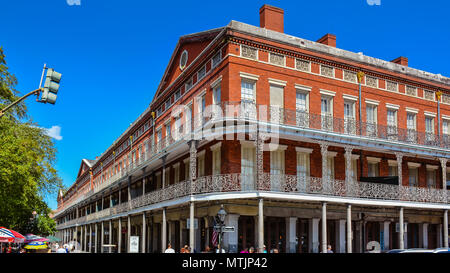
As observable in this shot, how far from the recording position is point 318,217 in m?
22.9

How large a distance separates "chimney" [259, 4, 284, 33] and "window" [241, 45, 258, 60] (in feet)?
7.61

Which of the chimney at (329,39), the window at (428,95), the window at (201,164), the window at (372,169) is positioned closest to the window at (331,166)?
the window at (372,169)

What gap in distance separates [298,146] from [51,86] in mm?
14348

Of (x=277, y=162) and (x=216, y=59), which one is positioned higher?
(x=216, y=59)

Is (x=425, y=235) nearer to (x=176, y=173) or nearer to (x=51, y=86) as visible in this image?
(x=176, y=173)

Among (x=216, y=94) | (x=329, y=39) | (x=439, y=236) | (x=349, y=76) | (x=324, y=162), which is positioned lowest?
(x=439, y=236)

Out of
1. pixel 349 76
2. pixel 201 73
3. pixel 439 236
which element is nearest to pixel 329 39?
pixel 349 76

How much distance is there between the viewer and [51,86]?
35.6 feet

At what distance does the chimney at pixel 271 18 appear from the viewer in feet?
80.1

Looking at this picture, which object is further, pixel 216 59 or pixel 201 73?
pixel 201 73

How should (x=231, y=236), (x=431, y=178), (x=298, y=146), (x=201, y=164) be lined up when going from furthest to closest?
(x=431, y=178)
(x=201, y=164)
(x=298, y=146)
(x=231, y=236)

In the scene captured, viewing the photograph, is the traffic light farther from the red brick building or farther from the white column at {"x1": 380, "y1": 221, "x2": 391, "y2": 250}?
the white column at {"x1": 380, "y1": 221, "x2": 391, "y2": 250}

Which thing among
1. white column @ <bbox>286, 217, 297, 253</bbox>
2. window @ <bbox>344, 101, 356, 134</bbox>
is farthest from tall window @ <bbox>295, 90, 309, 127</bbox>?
white column @ <bbox>286, 217, 297, 253</bbox>
